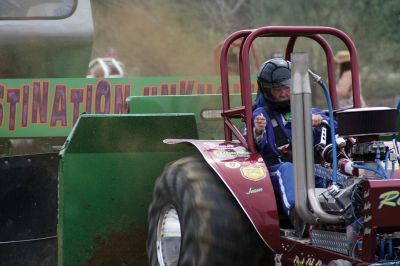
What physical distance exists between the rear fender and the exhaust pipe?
0.38 meters

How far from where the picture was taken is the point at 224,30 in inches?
959

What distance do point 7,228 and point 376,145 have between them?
315cm

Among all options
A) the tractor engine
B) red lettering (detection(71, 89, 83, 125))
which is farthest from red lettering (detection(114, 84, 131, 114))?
the tractor engine

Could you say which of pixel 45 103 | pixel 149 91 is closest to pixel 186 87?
pixel 149 91

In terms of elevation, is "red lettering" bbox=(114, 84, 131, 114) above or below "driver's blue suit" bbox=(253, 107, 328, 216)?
above

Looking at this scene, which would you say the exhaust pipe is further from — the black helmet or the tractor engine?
the black helmet

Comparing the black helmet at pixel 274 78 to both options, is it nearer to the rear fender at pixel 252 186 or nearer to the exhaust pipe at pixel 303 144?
the rear fender at pixel 252 186

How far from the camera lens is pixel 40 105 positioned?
26.6 ft

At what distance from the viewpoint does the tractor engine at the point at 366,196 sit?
175 inches

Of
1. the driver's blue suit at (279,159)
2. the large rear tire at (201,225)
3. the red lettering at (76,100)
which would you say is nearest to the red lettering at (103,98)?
the red lettering at (76,100)

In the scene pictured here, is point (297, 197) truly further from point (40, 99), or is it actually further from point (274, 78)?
point (40, 99)

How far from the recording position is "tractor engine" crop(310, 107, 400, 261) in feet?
14.6

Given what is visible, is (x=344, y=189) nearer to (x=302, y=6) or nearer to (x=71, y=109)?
(x=71, y=109)

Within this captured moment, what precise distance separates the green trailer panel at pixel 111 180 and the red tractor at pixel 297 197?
45 centimetres
